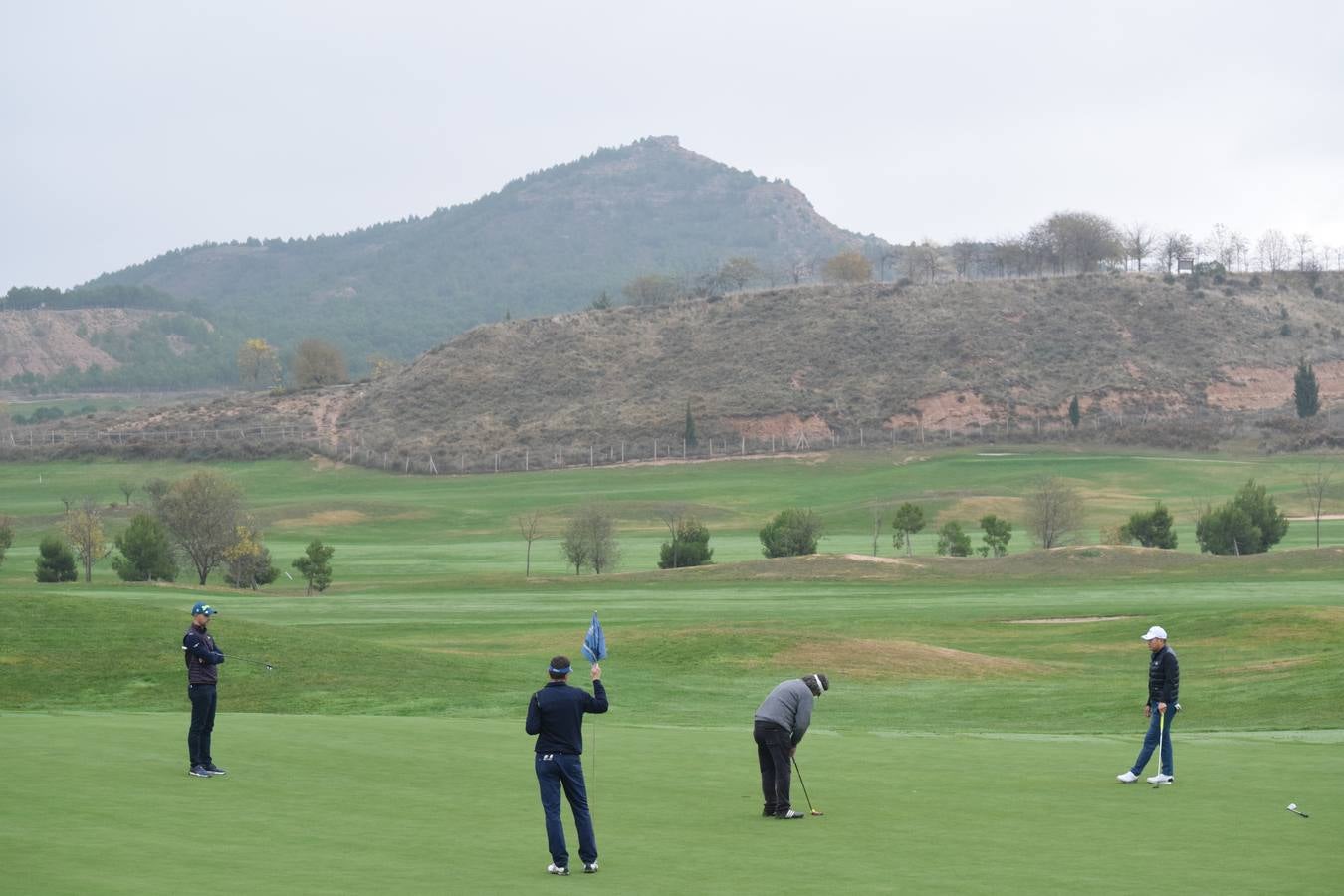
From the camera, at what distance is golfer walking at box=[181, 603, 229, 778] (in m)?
19.4

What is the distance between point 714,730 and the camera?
2608 cm

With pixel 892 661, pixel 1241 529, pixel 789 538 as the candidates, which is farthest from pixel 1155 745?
pixel 1241 529

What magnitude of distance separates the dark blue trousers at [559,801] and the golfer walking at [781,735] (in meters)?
2.94

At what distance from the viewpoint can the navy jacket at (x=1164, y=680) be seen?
19.8 meters

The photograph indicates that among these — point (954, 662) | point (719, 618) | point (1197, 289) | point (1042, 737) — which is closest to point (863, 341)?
point (1197, 289)

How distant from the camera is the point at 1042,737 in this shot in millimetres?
25484

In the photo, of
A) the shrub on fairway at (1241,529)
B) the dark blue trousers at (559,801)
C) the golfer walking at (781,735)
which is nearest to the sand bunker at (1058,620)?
the shrub on fairway at (1241,529)

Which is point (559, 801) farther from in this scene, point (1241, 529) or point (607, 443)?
point (607, 443)

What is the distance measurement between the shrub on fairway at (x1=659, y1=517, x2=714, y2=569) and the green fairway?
7.24 meters

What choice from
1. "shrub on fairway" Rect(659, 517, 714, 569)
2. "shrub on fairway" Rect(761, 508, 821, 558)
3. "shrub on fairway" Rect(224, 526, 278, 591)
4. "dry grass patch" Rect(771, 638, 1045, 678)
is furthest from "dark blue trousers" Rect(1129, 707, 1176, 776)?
"shrub on fairway" Rect(224, 526, 278, 591)

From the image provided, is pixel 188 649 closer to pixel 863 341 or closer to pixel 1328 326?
pixel 863 341

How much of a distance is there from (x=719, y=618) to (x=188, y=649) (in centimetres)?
3460

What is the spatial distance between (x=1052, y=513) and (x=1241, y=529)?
10.1m

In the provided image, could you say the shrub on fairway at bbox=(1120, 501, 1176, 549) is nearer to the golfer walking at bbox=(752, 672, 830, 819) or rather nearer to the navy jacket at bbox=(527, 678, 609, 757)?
the golfer walking at bbox=(752, 672, 830, 819)
